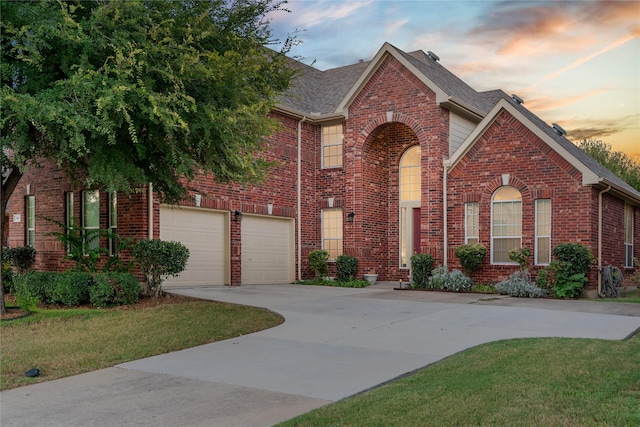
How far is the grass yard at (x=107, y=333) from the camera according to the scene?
8180mm

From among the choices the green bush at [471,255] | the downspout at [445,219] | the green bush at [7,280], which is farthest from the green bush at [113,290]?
the downspout at [445,219]

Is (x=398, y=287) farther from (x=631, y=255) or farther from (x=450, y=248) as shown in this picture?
(x=631, y=255)

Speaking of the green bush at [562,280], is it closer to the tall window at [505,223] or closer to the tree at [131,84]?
the tall window at [505,223]

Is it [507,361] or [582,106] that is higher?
[582,106]

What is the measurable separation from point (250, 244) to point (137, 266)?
4.83m

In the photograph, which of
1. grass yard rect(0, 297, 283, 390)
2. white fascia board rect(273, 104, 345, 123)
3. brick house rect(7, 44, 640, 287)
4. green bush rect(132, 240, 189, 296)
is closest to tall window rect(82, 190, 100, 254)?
brick house rect(7, 44, 640, 287)

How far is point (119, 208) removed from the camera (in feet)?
52.2

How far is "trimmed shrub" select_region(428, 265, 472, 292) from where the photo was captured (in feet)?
56.9

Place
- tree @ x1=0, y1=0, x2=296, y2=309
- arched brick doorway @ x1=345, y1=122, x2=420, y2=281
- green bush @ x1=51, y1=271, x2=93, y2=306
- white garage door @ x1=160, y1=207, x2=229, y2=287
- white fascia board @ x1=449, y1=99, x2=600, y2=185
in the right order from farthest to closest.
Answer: arched brick doorway @ x1=345, y1=122, x2=420, y2=281 < white garage door @ x1=160, y1=207, x2=229, y2=287 < white fascia board @ x1=449, y1=99, x2=600, y2=185 < green bush @ x1=51, y1=271, x2=93, y2=306 < tree @ x1=0, y1=0, x2=296, y2=309

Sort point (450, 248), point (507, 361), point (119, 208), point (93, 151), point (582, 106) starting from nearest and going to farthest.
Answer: point (507, 361)
point (93, 151)
point (582, 106)
point (119, 208)
point (450, 248)

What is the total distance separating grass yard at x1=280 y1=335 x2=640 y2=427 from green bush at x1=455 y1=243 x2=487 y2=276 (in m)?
9.77

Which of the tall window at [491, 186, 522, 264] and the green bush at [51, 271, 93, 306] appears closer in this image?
the green bush at [51, 271, 93, 306]

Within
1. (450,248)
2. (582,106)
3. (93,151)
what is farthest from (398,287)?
(93,151)

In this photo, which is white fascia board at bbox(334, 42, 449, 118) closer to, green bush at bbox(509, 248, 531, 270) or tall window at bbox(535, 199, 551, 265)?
tall window at bbox(535, 199, 551, 265)
